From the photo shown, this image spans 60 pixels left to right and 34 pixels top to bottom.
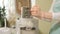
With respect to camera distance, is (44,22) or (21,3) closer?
(44,22)

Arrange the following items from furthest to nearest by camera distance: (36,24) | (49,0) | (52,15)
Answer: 1. (36,24)
2. (49,0)
3. (52,15)

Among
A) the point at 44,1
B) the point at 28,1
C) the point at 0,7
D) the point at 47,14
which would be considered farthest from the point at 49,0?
the point at 0,7

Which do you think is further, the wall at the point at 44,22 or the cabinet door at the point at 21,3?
the cabinet door at the point at 21,3

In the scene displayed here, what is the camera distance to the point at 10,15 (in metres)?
1.06

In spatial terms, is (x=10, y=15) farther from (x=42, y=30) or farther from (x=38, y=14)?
(x=38, y=14)

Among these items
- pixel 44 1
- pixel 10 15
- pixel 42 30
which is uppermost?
pixel 44 1

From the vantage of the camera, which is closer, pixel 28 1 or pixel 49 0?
pixel 49 0

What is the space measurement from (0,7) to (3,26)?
17 cm

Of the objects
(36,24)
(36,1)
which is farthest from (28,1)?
(36,24)

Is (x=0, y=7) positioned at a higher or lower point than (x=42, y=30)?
higher

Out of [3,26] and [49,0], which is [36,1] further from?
[3,26]

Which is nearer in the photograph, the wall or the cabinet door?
the wall

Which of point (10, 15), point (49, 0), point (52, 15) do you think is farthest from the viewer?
point (10, 15)

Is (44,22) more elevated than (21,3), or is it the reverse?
(21,3)
